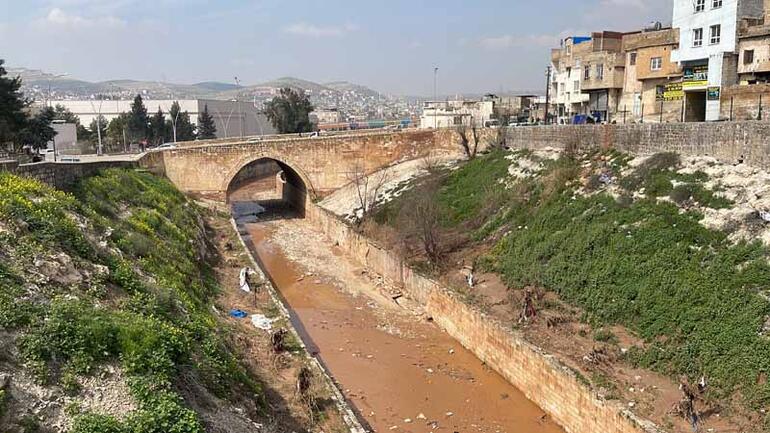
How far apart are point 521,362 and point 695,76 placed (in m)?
17.7

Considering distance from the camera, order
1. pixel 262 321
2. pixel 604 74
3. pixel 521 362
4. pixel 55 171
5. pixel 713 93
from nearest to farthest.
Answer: pixel 521 362
pixel 262 321
pixel 55 171
pixel 713 93
pixel 604 74

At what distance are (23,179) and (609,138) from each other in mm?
18576

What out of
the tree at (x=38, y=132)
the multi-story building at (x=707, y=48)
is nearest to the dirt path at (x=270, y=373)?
the multi-story building at (x=707, y=48)

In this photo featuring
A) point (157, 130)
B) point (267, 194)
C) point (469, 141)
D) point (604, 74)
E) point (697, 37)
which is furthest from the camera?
point (157, 130)

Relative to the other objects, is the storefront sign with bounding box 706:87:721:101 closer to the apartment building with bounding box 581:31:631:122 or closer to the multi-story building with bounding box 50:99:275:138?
the apartment building with bounding box 581:31:631:122

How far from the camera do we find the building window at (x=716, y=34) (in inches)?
949

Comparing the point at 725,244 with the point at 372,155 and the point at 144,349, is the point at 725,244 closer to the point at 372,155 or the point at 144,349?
the point at 144,349

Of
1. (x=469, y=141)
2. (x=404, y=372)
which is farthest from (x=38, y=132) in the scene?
(x=404, y=372)

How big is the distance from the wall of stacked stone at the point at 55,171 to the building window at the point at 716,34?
24.6m

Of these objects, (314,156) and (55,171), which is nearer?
(55,171)

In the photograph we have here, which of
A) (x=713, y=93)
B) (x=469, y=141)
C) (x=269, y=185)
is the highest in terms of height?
(x=713, y=93)

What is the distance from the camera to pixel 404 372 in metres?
15.8

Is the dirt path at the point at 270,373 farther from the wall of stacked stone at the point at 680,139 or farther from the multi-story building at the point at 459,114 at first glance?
the multi-story building at the point at 459,114

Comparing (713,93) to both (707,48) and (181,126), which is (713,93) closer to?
(707,48)
